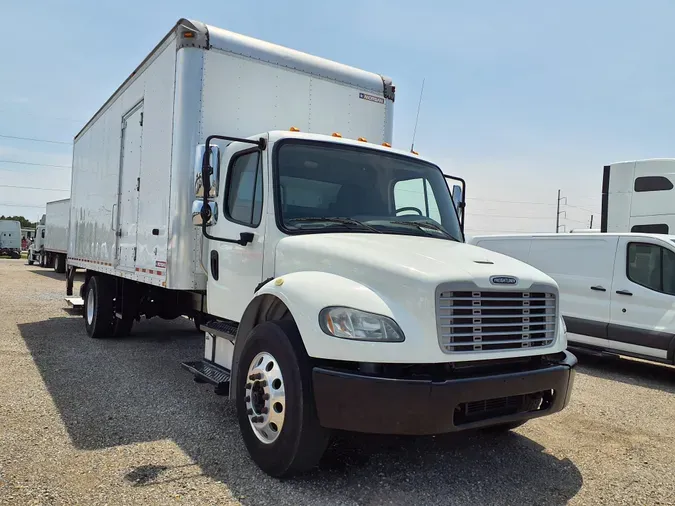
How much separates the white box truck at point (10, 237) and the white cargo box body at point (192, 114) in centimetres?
4120

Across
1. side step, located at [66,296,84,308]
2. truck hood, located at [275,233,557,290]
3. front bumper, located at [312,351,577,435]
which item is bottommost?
side step, located at [66,296,84,308]

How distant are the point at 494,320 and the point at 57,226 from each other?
27057 millimetres

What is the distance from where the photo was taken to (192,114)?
18.0 ft

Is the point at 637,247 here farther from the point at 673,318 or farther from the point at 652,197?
the point at 652,197

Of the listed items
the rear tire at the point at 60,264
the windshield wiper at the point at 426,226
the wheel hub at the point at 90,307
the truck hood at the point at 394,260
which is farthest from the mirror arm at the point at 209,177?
the rear tire at the point at 60,264

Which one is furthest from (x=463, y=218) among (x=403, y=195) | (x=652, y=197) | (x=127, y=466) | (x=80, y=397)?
(x=652, y=197)

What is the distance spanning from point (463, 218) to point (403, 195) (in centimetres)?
106

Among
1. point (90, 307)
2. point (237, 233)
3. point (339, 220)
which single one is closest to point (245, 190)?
point (237, 233)

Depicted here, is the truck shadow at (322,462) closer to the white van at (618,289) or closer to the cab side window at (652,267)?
the white van at (618,289)

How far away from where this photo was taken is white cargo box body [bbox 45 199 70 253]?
24969mm

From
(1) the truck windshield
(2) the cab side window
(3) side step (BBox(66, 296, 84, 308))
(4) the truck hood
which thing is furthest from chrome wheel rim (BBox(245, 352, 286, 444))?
(3) side step (BBox(66, 296, 84, 308))

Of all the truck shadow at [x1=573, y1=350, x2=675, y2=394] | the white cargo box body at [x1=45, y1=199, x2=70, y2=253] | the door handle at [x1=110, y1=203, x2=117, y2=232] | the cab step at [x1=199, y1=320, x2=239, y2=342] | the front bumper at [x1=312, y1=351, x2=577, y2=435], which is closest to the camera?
the front bumper at [x1=312, y1=351, x2=577, y2=435]

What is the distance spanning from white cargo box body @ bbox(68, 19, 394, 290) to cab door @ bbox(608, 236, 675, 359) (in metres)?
4.24

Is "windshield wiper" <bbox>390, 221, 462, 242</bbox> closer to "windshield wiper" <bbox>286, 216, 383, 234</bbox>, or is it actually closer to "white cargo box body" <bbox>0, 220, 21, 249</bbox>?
"windshield wiper" <bbox>286, 216, 383, 234</bbox>
